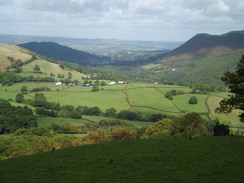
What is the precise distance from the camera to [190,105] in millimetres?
138125

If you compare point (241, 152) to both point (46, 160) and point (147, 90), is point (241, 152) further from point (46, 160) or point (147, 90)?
point (147, 90)

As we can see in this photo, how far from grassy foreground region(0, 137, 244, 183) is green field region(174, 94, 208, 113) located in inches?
3434

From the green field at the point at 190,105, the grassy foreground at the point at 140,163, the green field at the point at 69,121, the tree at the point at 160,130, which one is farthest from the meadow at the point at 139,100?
the grassy foreground at the point at 140,163

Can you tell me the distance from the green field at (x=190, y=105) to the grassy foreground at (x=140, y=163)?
8724 cm

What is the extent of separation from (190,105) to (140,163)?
109 m

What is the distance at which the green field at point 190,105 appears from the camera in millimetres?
131500

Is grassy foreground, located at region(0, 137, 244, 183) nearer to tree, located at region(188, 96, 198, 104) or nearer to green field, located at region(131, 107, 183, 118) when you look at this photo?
green field, located at region(131, 107, 183, 118)

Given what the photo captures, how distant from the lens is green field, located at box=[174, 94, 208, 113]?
431ft

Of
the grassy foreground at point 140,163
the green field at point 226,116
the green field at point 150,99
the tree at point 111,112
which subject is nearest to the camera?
the grassy foreground at point 140,163

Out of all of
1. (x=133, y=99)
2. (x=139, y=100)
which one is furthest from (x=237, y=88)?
(x=133, y=99)

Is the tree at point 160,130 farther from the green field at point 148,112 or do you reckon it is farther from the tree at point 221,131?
the green field at point 148,112

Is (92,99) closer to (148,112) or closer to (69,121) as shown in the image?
(148,112)

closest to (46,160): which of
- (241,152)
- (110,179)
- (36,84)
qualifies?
(110,179)

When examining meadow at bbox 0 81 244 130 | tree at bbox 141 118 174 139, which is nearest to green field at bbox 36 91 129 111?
meadow at bbox 0 81 244 130
